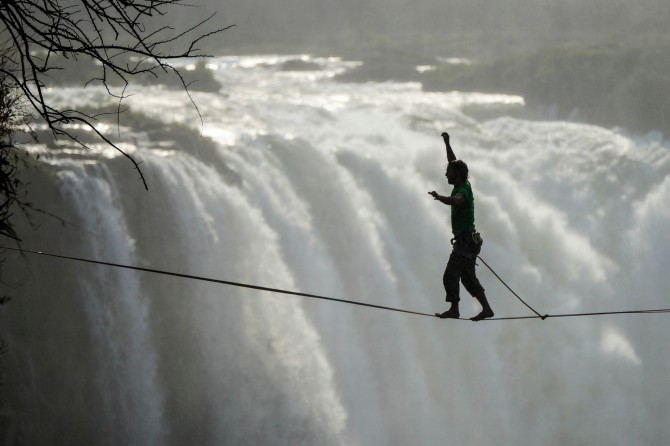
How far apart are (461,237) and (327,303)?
34.5 ft

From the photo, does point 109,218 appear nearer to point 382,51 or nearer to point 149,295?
point 149,295

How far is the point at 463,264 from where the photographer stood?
7895mm

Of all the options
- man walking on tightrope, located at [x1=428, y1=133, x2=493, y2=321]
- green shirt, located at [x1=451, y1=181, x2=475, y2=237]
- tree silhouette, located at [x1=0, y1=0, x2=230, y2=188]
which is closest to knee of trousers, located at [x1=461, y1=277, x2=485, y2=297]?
man walking on tightrope, located at [x1=428, y1=133, x2=493, y2=321]

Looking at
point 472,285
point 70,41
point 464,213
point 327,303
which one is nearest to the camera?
point 70,41

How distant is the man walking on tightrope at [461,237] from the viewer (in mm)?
7301

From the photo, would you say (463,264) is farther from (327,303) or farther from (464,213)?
(327,303)

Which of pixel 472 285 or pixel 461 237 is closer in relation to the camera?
pixel 461 237

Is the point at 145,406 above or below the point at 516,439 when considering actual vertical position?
below

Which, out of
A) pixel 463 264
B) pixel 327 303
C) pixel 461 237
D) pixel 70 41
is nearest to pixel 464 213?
pixel 461 237

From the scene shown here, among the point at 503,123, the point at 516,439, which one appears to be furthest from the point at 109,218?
the point at 503,123

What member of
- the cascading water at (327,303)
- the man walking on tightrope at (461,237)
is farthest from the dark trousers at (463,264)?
the cascading water at (327,303)

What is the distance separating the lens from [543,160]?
25.1m

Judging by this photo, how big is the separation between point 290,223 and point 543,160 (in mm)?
8706

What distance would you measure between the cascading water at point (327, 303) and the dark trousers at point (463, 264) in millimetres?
8633
